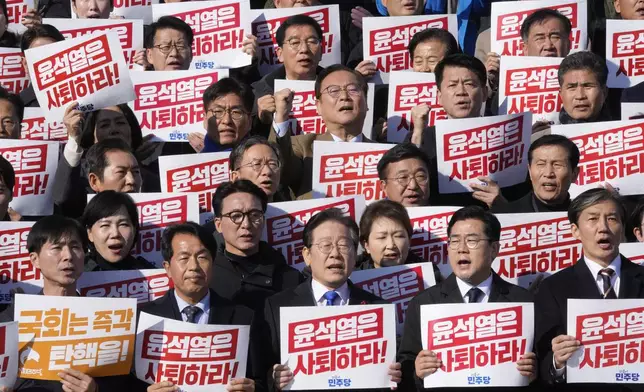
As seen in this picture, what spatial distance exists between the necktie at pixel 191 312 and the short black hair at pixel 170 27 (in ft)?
12.5

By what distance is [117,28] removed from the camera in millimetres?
13109

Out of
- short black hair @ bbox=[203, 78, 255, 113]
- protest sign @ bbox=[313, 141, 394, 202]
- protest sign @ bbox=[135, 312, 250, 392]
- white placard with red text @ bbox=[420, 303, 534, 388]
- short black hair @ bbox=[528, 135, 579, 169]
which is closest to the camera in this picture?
protest sign @ bbox=[135, 312, 250, 392]

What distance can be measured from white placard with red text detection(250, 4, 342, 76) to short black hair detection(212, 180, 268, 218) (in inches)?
122

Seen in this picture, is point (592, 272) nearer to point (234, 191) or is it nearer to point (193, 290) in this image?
point (234, 191)

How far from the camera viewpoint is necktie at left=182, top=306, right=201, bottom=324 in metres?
9.27

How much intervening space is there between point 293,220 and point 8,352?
2.62m

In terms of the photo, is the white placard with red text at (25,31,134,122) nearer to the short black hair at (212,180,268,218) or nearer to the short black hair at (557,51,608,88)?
the short black hair at (212,180,268,218)

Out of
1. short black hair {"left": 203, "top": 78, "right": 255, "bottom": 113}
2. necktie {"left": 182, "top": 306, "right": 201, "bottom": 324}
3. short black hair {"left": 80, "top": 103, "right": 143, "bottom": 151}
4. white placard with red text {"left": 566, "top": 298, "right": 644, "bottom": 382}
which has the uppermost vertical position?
short black hair {"left": 203, "top": 78, "right": 255, "bottom": 113}

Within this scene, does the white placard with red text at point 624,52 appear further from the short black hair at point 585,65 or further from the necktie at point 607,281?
the necktie at point 607,281

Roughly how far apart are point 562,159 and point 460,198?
0.90 m

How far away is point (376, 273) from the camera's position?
10.0m

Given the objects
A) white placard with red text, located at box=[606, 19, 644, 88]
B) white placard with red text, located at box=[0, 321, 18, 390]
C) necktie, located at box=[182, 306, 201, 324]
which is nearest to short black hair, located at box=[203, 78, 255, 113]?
necktie, located at box=[182, 306, 201, 324]

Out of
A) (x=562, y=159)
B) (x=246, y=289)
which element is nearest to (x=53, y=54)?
(x=246, y=289)

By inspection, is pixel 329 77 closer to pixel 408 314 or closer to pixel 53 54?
pixel 53 54
